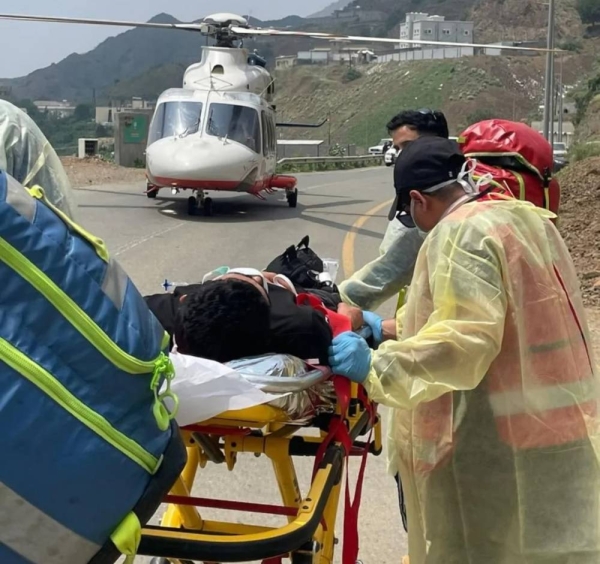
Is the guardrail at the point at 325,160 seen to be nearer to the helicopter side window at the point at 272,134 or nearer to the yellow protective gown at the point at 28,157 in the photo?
the helicopter side window at the point at 272,134

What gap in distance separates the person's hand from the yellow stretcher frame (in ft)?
1.05

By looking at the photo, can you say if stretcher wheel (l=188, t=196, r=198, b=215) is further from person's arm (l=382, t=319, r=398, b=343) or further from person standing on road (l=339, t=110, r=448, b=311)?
person's arm (l=382, t=319, r=398, b=343)

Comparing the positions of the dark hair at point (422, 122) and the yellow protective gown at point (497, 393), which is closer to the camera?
the yellow protective gown at point (497, 393)

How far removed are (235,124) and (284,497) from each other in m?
15.1

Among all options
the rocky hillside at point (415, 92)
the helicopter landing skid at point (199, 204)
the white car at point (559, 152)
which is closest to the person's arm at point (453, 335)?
the helicopter landing skid at point (199, 204)

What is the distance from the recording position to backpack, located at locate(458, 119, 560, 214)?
11.5 ft

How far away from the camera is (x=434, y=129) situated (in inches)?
179

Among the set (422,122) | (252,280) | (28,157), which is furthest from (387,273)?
(28,157)

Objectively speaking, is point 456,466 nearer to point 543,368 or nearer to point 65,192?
point 543,368

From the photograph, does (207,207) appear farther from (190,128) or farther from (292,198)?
(292,198)

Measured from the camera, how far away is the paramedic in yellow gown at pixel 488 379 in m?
2.47

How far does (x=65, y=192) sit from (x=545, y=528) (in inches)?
71.3

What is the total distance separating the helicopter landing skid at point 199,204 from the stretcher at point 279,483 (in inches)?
550

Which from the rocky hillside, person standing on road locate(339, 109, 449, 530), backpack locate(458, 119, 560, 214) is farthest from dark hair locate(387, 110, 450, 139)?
the rocky hillside
